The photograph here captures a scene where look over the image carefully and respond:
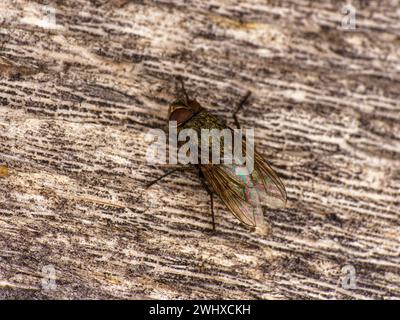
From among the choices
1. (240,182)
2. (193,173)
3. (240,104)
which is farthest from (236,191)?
(240,104)

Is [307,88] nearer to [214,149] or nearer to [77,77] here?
[214,149]

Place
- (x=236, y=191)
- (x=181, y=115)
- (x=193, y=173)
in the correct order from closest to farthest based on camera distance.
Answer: (x=181, y=115), (x=236, y=191), (x=193, y=173)

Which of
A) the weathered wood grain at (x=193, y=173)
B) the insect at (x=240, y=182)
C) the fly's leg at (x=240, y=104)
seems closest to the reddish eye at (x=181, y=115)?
the insect at (x=240, y=182)

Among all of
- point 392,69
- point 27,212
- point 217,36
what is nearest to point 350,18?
point 392,69

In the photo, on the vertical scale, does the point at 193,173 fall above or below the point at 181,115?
below

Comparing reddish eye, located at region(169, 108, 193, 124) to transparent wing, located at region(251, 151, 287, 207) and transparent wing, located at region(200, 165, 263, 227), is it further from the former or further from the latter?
transparent wing, located at region(251, 151, 287, 207)

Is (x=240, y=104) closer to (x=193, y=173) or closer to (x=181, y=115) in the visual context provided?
(x=181, y=115)

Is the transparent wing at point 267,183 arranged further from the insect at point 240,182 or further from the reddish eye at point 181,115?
the reddish eye at point 181,115
